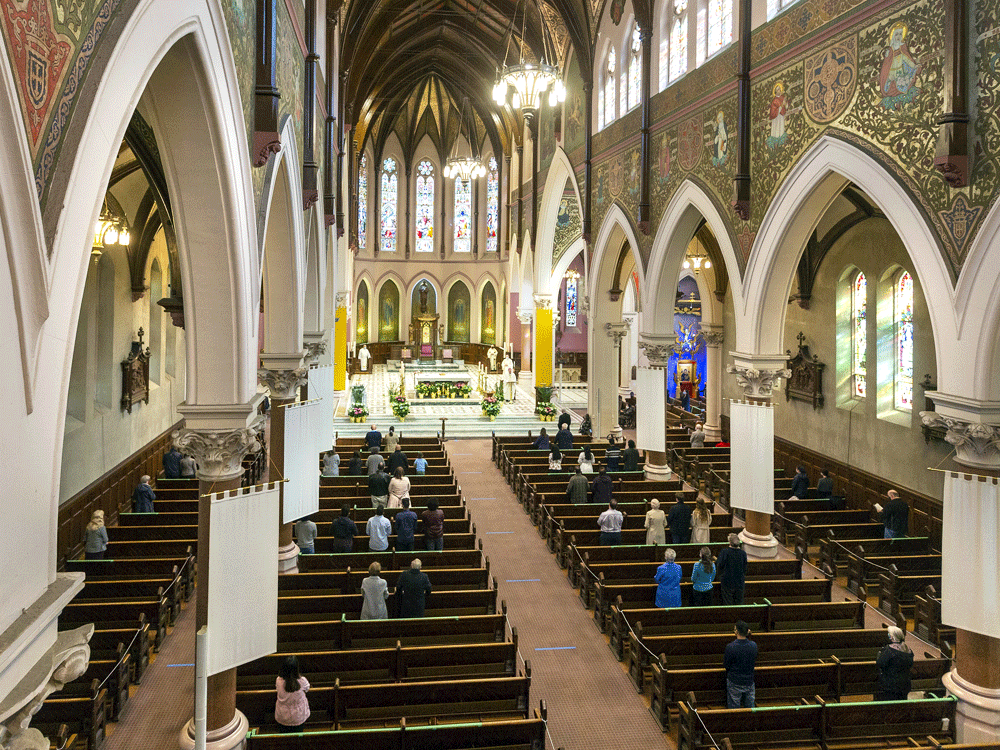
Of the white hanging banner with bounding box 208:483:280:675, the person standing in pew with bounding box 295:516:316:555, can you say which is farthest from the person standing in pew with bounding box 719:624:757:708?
the person standing in pew with bounding box 295:516:316:555

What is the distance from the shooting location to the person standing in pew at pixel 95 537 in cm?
1172

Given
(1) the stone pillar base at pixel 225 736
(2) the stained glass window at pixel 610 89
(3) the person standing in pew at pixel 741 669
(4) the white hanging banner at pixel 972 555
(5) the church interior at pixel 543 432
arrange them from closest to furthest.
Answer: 1. (5) the church interior at pixel 543 432
2. (1) the stone pillar base at pixel 225 736
3. (3) the person standing in pew at pixel 741 669
4. (4) the white hanging banner at pixel 972 555
5. (2) the stained glass window at pixel 610 89

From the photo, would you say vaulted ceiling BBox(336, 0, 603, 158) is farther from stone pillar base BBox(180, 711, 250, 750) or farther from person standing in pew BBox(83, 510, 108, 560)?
stone pillar base BBox(180, 711, 250, 750)

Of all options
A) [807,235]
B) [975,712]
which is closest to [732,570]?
[975,712]

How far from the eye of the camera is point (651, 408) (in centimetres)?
1795

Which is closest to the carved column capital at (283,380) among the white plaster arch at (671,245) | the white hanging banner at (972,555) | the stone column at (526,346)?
the white plaster arch at (671,245)

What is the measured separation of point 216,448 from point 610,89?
1668 centimetres

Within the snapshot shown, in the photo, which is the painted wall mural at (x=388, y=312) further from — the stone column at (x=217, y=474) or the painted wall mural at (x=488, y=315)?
the stone column at (x=217, y=474)

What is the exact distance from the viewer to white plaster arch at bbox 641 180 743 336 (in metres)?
15.6

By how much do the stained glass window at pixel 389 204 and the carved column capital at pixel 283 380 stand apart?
110ft

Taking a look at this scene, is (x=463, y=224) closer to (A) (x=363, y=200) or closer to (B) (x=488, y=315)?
(B) (x=488, y=315)

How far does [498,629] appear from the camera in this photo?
31.9 feet

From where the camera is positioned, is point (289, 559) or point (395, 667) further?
point (289, 559)

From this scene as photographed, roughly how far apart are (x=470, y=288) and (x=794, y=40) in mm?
33754
